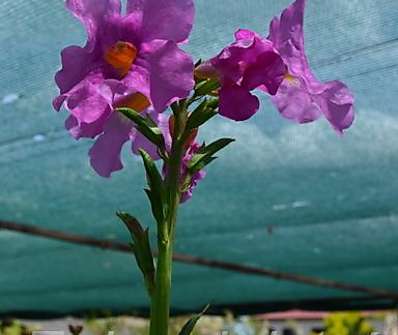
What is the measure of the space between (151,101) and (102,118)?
0.07m

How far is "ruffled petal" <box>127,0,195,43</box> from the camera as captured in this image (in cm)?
91

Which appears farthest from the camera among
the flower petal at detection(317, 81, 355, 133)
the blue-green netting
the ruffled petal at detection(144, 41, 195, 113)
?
the blue-green netting

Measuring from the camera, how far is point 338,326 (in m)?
3.14

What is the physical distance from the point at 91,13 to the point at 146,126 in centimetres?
13

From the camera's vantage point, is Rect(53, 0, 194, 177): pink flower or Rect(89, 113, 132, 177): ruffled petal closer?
Rect(53, 0, 194, 177): pink flower

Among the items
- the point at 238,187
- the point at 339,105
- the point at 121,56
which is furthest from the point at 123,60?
the point at 238,187

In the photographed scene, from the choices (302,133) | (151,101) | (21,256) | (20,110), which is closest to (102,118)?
(151,101)

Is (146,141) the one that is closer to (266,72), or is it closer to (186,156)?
(186,156)

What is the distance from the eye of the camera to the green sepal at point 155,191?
2.98 feet

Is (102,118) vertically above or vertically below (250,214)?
below

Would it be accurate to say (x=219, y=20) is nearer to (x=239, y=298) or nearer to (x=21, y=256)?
(x=21, y=256)

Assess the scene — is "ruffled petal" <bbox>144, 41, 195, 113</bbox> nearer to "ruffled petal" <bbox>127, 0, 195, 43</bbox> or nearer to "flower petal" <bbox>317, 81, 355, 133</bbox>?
"ruffled petal" <bbox>127, 0, 195, 43</bbox>

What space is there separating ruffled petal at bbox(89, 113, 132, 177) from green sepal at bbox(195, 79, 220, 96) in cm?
9

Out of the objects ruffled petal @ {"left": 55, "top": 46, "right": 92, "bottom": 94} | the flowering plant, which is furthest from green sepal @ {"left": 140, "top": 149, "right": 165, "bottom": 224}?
ruffled petal @ {"left": 55, "top": 46, "right": 92, "bottom": 94}
